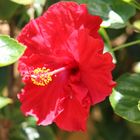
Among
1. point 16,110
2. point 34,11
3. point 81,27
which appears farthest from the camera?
point 16,110

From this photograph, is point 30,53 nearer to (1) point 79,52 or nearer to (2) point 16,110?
(1) point 79,52

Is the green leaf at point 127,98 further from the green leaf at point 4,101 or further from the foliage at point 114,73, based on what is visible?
the green leaf at point 4,101

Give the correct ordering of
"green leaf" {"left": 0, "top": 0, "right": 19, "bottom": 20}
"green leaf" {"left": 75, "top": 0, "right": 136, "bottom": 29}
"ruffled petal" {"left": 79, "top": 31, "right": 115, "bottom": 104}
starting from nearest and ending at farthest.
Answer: "ruffled petal" {"left": 79, "top": 31, "right": 115, "bottom": 104}, "green leaf" {"left": 75, "top": 0, "right": 136, "bottom": 29}, "green leaf" {"left": 0, "top": 0, "right": 19, "bottom": 20}

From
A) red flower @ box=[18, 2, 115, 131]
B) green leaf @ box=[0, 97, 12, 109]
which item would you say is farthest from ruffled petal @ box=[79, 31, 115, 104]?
green leaf @ box=[0, 97, 12, 109]

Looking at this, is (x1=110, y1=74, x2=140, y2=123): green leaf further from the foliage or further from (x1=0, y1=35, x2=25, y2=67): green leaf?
(x1=0, y1=35, x2=25, y2=67): green leaf

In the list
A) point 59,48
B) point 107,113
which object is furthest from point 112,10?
point 107,113
